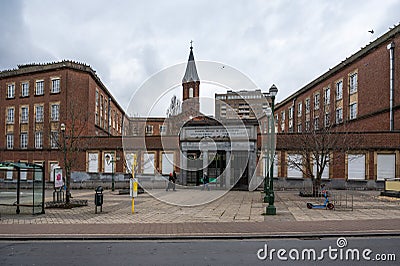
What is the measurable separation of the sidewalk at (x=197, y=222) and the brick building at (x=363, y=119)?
11186mm

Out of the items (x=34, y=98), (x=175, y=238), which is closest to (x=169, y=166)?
(x=34, y=98)

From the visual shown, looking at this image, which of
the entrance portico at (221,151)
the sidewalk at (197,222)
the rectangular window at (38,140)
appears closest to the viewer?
the sidewalk at (197,222)

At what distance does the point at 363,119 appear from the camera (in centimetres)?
3956

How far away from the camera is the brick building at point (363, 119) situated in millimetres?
32344

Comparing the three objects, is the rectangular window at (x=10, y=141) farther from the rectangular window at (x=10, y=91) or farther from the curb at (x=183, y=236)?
the curb at (x=183, y=236)

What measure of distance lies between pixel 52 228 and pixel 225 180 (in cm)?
2360

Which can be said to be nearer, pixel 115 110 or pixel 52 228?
pixel 52 228

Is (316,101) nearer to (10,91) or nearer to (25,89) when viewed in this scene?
(25,89)

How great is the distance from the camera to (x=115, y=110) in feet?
205

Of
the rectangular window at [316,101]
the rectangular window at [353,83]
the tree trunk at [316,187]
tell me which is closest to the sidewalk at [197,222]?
the tree trunk at [316,187]

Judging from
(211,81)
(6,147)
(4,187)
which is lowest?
(4,187)

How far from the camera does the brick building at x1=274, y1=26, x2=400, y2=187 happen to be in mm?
32344

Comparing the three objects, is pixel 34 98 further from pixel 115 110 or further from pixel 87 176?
pixel 115 110

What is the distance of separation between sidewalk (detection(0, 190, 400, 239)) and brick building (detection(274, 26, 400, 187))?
1119cm
